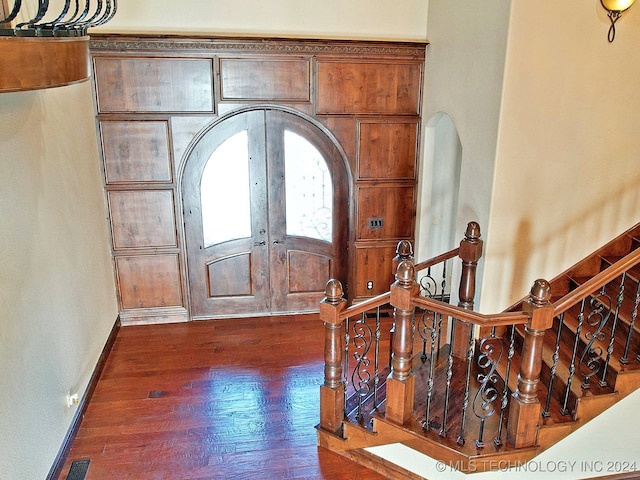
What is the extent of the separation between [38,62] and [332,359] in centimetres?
246

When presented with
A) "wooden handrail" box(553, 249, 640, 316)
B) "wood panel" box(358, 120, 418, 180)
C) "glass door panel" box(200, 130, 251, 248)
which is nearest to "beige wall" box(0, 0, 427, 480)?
"wood panel" box(358, 120, 418, 180)

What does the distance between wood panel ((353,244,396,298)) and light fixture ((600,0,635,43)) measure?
2.79m

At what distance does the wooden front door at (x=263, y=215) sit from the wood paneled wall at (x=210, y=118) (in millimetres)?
146

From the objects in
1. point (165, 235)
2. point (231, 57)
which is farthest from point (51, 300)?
point (231, 57)

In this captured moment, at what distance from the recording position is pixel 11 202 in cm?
296

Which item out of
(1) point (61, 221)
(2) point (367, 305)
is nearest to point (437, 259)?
(2) point (367, 305)

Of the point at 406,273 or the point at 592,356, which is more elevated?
the point at 406,273

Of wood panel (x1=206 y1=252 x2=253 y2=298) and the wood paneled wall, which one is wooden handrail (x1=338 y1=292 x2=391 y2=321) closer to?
the wood paneled wall

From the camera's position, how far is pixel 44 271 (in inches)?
133

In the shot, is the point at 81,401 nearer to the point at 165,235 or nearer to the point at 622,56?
the point at 165,235

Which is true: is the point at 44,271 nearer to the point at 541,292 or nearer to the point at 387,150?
the point at 541,292

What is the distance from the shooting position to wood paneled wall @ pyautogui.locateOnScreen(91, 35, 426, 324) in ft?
16.0

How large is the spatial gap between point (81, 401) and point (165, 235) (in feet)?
6.09

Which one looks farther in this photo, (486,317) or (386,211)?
(386,211)
